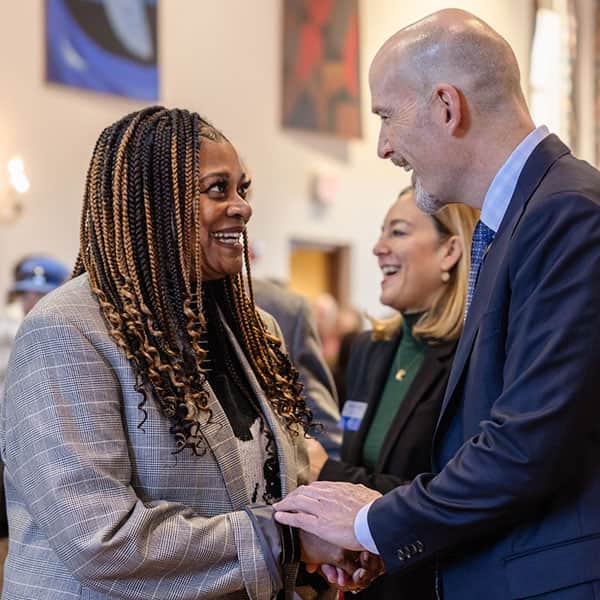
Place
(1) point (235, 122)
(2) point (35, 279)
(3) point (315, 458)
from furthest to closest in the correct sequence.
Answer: (1) point (235, 122)
(2) point (35, 279)
(3) point (315, 458)

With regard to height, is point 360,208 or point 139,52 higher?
point 139,52

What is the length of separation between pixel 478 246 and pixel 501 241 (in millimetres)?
190

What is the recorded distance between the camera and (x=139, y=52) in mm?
9727

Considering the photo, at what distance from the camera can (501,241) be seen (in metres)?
1.94

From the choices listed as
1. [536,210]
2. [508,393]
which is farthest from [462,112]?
[508,393]

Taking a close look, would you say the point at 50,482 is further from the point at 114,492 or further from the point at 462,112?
the point at 462,112

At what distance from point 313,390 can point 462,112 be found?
1822 millimetres

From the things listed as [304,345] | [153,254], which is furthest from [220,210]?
[304,345]

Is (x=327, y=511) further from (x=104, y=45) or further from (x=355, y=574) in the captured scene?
(x=104, y=45)

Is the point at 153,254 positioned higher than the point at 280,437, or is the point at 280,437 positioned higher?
the point at 153,254

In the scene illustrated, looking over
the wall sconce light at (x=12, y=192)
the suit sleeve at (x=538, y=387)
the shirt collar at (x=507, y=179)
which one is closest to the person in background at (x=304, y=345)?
the shirt collar at (x=507, y=179)

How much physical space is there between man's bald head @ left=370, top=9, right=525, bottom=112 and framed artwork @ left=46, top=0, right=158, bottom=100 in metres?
7.61

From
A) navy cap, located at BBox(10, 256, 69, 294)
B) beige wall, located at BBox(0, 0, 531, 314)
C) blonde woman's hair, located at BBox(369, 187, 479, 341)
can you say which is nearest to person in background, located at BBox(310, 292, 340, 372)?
beige wall, located at BBox(0, 0, 531, 314)

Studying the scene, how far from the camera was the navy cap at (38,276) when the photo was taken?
17.5 feet
